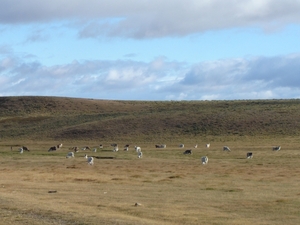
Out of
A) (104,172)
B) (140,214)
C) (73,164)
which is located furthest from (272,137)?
(140,214)

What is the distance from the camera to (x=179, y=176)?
34.1m

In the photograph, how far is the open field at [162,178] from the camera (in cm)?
→ 1923

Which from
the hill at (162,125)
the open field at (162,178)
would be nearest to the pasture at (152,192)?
the open field at (162,178)

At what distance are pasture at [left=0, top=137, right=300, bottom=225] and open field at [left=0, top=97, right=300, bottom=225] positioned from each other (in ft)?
0.11

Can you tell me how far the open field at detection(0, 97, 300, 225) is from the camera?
19.2 meters

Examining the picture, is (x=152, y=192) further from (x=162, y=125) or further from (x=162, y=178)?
(x=162, y=125)

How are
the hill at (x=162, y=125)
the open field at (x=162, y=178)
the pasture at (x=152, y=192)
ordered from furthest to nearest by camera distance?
the hill at (x=162, y=125) < the open field at (x=162, y=178) < the pasture at (x=152, y=192)

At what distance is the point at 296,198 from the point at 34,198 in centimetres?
1012

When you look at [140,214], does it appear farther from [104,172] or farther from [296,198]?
[104,172]

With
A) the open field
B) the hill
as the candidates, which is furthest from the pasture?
the hill

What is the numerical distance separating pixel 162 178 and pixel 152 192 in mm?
7369

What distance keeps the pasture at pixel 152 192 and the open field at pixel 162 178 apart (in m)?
0.03

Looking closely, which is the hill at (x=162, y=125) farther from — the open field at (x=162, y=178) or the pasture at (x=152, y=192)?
the pasture at (x=152, y=192)

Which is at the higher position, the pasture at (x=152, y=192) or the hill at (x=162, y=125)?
the hill at (x=162, y=125)
